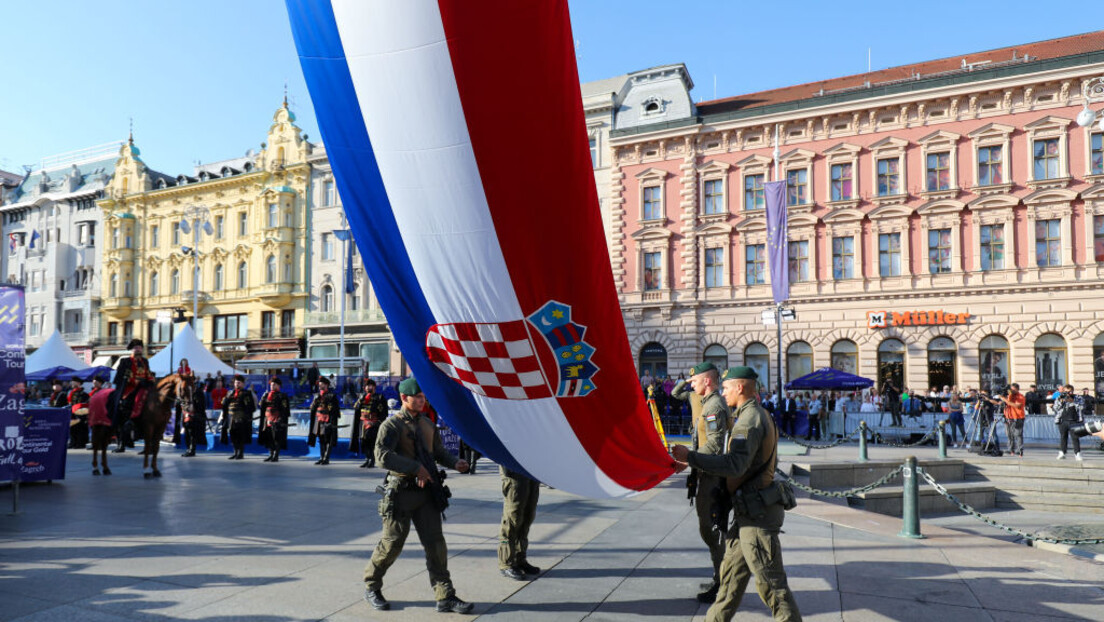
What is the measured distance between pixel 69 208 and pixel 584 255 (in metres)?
67.2

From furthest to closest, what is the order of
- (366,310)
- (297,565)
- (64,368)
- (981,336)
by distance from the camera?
(366,310) → (981,336) → (64,368) → (297,565)

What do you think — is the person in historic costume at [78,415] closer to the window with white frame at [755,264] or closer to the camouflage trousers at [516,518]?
the camouflage trousers at [516,518]

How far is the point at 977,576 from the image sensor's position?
7.20 metres

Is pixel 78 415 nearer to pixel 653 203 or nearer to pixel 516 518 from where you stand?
pixel 516 518

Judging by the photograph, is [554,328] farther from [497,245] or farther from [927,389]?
[927,389]

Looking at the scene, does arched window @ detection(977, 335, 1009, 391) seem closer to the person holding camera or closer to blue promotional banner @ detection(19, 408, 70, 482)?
the person holding camera

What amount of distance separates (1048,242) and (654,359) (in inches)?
667

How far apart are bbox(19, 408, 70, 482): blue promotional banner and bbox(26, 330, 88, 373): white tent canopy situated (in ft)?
63.9

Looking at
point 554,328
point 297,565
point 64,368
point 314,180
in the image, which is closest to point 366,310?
point 314,180

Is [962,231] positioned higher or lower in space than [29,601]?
higher

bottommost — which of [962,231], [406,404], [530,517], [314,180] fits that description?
[530,517]

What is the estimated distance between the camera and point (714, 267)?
35.2 meters

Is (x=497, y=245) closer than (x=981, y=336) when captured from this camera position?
Yes

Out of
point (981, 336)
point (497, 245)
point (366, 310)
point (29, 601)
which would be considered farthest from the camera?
point (366, 310)
